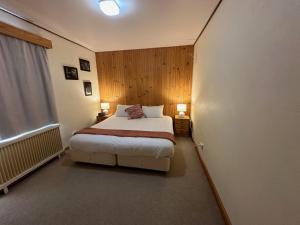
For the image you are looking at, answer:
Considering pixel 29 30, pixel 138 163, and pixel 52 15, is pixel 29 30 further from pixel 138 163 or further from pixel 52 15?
pixel 138 163

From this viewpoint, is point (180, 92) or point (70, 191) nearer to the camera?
point (70, 191)

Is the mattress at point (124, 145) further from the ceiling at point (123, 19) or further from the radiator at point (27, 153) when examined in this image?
the ceiling at point (123, 19)

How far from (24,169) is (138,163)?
165cm

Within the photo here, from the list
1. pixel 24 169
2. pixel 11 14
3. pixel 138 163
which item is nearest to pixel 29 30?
pixel 11 14

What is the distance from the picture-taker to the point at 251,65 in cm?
101

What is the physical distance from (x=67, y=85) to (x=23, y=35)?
1.10 meters

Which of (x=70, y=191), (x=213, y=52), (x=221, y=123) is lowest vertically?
(x=70, y=191)

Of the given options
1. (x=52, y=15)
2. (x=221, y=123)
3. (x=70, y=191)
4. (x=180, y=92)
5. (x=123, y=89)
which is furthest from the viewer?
(x=123, y=89)

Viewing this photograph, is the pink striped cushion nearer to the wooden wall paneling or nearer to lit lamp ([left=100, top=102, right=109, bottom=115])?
the wooden wall paneling

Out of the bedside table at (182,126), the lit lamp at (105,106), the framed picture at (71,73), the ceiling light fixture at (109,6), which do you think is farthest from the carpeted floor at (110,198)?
the ceiling light fixture at (109,6)

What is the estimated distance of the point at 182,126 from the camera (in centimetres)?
356

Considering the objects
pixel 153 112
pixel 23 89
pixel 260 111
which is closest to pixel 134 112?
pixel 153 112

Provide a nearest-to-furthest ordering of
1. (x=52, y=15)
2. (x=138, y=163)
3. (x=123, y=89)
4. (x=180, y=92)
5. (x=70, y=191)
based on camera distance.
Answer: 1. (x=70, y=191)
2. (x=52, y=15)
3. (x=138, y=163)
4. (x=180, y=92)
5. (x=123, y=89)

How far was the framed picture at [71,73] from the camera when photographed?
2.92 metres
